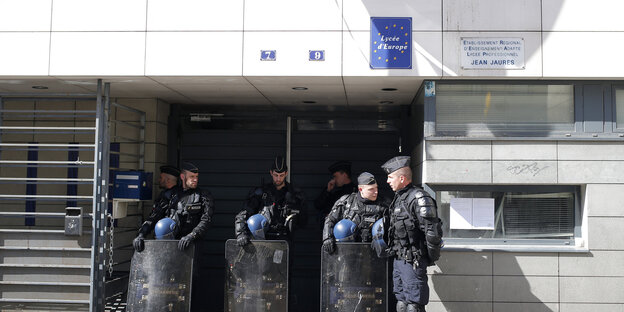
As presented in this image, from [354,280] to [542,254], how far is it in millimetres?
2242

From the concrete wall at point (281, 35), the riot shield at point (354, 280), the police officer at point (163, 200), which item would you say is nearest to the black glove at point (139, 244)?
the police officer at point (163, 200)

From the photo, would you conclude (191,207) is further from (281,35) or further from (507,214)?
(507,214)

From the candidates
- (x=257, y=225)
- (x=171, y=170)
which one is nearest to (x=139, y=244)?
(x=257, y=225)

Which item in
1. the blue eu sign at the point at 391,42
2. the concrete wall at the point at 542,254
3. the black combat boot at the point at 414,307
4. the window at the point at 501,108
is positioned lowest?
the black combat boot at the point at 414,307

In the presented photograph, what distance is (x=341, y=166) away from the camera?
7910mm

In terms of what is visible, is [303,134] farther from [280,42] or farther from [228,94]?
[280,42]

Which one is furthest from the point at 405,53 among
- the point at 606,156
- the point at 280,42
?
the point at 606,156

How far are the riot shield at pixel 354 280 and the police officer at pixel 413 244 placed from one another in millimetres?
252

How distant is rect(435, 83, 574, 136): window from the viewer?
6520 mm

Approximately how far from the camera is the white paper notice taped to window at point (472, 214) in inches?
257

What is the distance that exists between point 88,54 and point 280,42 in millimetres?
2299

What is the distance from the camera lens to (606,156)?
20.9 ft

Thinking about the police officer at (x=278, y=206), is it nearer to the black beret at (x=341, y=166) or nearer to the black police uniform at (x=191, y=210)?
the black police uniform at (x=191, y=210)

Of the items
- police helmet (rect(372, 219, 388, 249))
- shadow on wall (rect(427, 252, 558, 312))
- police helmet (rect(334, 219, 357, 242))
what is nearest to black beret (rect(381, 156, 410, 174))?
police helmet (rect(372, 219, 388, 249))
